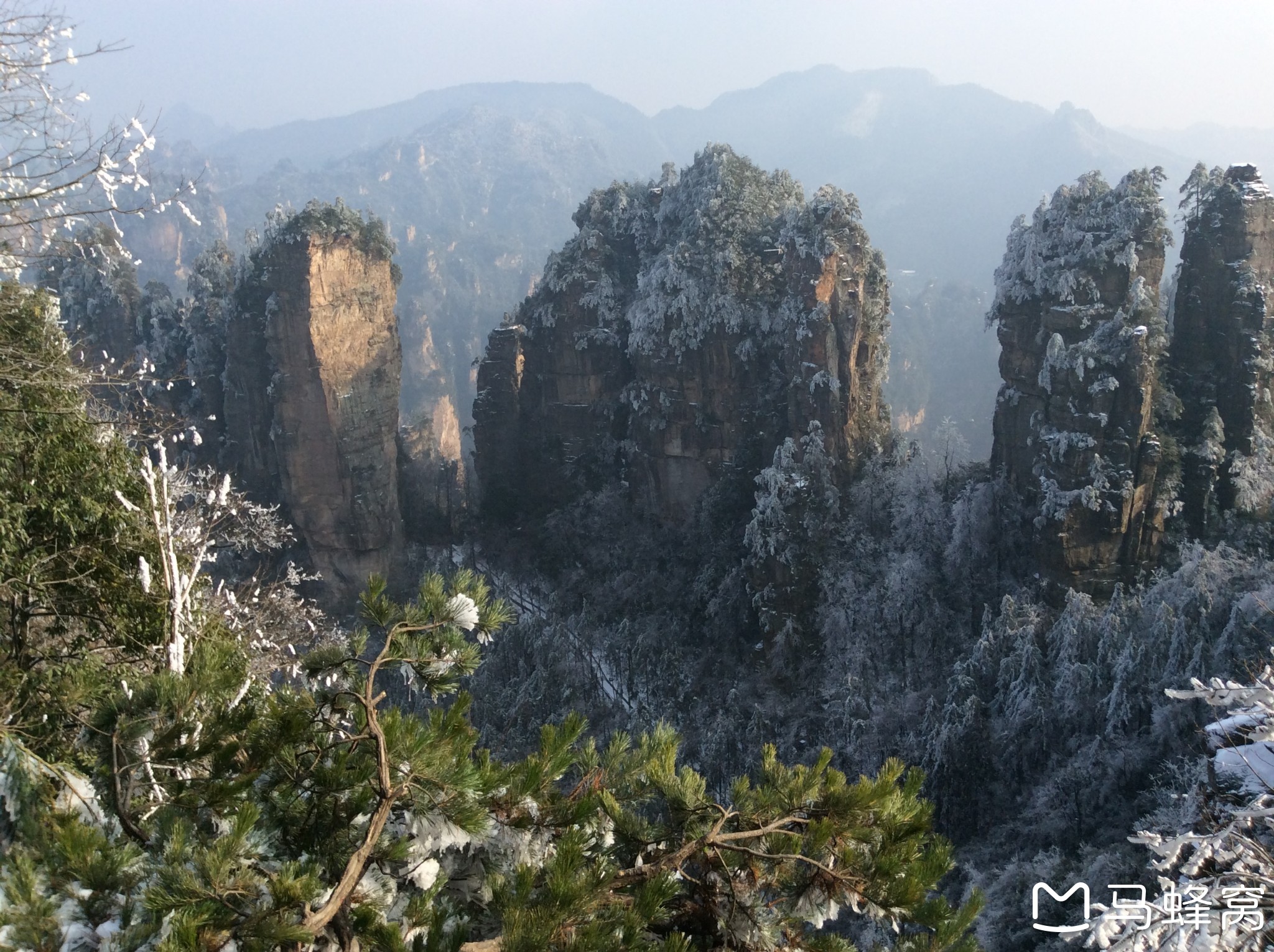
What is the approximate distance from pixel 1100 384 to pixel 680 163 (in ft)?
437

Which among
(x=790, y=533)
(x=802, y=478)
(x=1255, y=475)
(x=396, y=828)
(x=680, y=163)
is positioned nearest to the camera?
(x=396, y=828)

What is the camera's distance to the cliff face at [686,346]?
21.7 metres

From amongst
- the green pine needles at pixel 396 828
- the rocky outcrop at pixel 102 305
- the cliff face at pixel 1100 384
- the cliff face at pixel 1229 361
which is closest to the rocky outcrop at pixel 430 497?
the rocky outcrop at pixel 102 305

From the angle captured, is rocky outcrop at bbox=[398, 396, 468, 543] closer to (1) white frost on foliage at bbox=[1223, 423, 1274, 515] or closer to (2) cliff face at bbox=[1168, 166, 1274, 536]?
(2) cliff face at bbox=[1168, 166, 1274, 536]

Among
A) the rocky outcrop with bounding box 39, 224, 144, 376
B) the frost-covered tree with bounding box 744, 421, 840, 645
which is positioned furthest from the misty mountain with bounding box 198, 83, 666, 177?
the frost-covered tree with bounding box 744, 421, 840, 645

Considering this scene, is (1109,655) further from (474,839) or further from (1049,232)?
(474,839)

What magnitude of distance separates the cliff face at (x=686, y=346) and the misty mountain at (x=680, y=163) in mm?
31358

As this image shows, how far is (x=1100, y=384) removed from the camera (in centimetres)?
1778

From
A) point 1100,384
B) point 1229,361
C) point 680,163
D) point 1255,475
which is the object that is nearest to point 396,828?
point 1100,384

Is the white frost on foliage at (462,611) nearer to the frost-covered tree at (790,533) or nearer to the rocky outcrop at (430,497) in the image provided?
the frost-covered tree at (790,533)

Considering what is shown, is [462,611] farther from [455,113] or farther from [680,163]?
[455,113]

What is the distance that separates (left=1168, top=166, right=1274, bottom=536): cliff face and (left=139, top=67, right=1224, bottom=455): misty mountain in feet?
118

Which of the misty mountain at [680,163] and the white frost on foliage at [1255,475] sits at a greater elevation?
the misty mountain at [680,163]

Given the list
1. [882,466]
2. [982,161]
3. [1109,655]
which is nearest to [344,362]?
[882,466]
